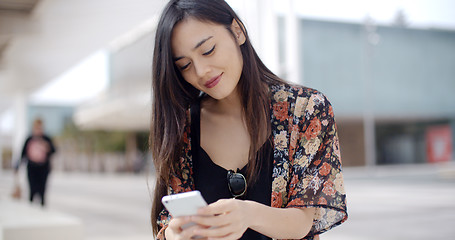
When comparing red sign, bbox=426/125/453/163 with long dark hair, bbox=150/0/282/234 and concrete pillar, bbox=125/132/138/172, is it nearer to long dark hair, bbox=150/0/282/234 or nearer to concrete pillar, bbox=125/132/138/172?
concrete pillar, bbox=125/132/138/172

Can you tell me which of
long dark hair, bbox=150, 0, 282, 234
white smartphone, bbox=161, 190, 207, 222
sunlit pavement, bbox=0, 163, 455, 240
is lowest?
sunlit pavement, bbox=0, 163, 455, 240

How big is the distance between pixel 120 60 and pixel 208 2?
129ft

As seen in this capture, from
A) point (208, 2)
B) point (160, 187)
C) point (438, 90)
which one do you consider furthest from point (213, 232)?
point (438, 90)

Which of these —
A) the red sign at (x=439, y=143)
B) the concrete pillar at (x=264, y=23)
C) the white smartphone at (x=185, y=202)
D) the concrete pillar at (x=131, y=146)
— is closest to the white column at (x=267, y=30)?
the concrete pillar at (x=264, y=23)

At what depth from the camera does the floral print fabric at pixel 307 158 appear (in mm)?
1710

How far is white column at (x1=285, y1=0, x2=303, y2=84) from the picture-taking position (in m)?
7.33

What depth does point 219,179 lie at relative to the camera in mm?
1883

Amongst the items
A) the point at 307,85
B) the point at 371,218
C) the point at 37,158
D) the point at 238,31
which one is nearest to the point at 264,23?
the point at 371,218

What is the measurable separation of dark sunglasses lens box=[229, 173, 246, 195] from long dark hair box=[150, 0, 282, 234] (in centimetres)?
3

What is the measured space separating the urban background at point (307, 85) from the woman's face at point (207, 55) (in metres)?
4.95

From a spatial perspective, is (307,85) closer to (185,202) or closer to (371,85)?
(371,85)

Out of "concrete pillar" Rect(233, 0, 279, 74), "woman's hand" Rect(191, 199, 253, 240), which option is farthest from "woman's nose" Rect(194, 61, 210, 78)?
"concrete pillar" Rect(233, 0, 279, 74)

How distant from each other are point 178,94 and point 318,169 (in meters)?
0.56

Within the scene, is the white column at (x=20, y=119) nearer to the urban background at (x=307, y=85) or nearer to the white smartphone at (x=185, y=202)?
the urban background at (x=307, y=85)
